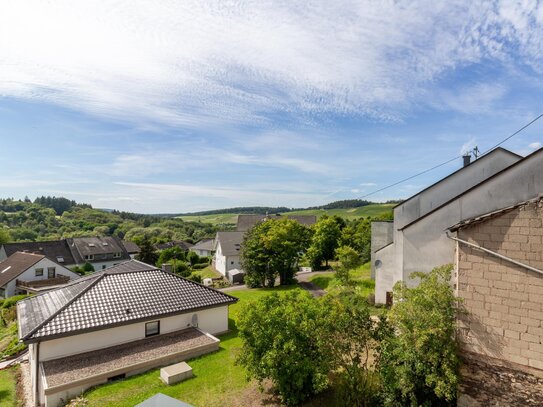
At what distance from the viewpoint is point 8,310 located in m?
28.6

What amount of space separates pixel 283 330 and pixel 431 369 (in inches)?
175

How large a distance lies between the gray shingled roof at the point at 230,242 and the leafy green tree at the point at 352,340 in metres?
39.9

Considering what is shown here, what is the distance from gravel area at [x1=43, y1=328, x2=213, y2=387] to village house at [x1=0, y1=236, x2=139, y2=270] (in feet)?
155

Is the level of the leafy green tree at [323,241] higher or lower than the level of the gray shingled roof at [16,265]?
higher

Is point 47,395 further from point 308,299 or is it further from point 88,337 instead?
point 308,299

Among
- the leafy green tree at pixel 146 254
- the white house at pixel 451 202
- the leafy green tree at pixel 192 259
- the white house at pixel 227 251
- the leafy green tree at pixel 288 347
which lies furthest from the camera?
the leafy green tree at pixel 192 259

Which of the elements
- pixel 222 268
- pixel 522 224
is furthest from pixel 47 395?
pixel 222 268

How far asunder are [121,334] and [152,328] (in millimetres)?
1617

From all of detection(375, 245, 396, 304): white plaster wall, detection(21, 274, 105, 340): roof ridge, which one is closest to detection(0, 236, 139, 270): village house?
detection(21, 274, 105, 340): roof ridge

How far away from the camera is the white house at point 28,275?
131 ft

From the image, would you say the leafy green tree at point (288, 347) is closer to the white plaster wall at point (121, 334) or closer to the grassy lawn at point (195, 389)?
the grassy lawn at point (195, 389)

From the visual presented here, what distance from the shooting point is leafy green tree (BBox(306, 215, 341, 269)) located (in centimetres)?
4519

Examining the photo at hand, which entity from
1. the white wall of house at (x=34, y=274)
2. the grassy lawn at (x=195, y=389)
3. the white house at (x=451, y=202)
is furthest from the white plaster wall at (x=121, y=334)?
the white wall of house at (x=34, y=274)

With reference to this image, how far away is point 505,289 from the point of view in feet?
27.2
